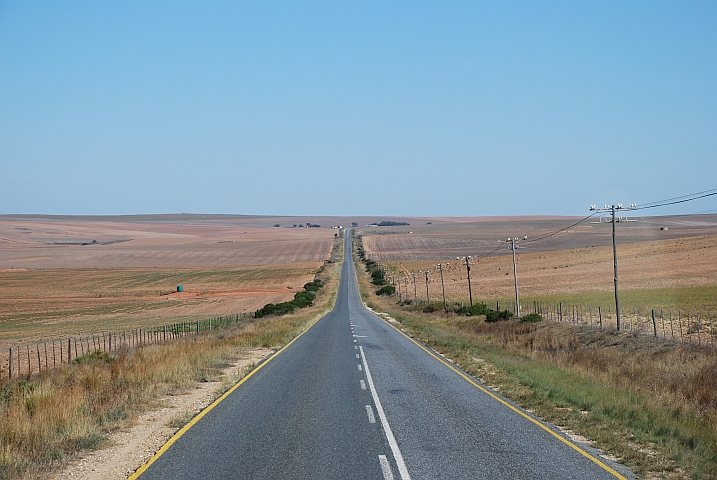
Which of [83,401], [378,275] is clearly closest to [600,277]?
[378,275]

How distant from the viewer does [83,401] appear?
1420cm

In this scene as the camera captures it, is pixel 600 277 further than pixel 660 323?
Yes

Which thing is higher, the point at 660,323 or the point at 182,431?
the point at 182,431

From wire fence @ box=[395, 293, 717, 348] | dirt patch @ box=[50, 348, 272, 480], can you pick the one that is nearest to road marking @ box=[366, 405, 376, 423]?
dirt patch @ box=[50, 348, 272, 480]

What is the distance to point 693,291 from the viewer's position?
54688 millimetres

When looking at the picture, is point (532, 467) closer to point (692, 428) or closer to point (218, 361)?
point (692, 428)

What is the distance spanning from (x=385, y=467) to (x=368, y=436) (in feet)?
7.00

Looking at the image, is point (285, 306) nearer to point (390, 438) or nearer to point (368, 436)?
point (368, 436)

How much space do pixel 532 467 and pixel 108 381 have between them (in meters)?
11.4

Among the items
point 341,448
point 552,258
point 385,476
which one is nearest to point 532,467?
point 385,476

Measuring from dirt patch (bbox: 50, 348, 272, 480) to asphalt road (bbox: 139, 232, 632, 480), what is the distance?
1.22 ft

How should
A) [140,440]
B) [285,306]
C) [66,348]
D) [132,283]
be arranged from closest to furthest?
[140,440] < [66,348] < [285,306] < [132,283]

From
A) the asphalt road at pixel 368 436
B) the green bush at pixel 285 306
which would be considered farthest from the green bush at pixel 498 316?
the asphalt road at pixel 368 436

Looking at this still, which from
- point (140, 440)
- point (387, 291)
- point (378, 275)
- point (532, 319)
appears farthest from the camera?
point (378, 275)
